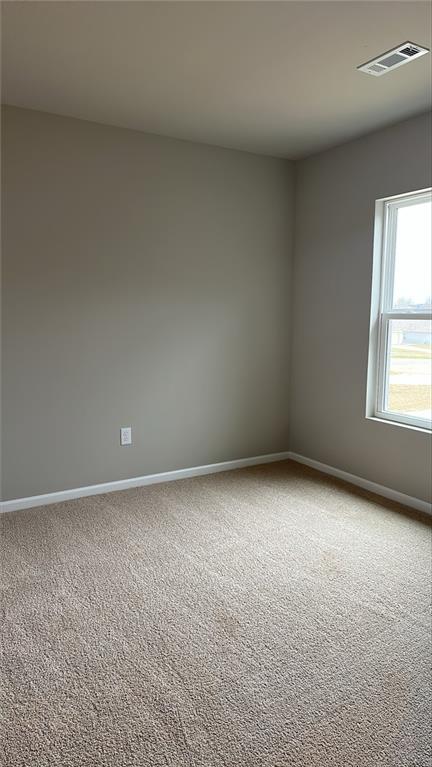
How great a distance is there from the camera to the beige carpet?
1625mm

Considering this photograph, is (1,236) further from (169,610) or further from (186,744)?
(186,744)

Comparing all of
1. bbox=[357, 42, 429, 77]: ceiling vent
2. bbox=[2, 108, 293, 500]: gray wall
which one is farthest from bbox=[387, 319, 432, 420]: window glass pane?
bbox=[357, 42, 429, 77]: ceiling vent

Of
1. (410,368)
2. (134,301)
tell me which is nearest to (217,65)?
(134,301)

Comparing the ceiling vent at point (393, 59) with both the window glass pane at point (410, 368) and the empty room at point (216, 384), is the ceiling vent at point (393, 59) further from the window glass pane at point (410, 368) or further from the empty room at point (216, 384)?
the window glass pane at point (410, 368)

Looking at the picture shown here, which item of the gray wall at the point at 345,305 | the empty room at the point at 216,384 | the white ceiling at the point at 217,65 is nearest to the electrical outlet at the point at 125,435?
the empty room at the point at 216,384

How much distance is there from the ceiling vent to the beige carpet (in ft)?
8.43

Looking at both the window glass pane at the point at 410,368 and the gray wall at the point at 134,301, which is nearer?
the gray wall at the point at 134,301

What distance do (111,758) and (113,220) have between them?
310 centimetres

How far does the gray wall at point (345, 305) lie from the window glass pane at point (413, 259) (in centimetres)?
19

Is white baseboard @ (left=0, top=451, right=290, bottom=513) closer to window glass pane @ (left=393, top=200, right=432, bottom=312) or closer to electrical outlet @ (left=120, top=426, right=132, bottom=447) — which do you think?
electrical outlet @ (left=120, top=426, right=132, bottom=447)

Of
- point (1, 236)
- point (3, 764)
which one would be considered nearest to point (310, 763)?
point (3, 764)

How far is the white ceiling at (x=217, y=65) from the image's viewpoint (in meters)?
2.17

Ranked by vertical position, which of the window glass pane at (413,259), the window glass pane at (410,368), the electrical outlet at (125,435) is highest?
the window glass pane at (413,259)

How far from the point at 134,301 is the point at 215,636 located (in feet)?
7.85
